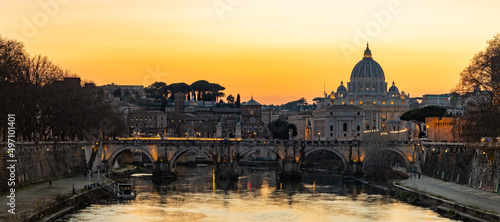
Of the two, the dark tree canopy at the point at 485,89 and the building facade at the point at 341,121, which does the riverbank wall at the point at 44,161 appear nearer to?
the dark tree canopy at the point at 485,89

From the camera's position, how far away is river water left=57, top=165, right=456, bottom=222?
6197 cm

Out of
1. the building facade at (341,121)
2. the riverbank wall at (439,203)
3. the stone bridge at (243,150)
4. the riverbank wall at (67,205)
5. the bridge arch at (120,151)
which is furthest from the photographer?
the building facade at (341,121)

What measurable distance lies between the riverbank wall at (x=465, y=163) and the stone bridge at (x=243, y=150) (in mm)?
9771

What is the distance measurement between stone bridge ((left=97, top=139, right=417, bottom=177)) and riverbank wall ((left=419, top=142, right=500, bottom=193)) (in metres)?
9.77

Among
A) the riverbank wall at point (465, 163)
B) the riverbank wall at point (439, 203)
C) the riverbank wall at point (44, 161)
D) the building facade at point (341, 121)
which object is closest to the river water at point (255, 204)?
the riverbank wall at point (439, 203)

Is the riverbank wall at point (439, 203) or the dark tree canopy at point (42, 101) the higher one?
the dark tree canopy at point (42, 101)

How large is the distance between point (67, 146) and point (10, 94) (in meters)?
18.9

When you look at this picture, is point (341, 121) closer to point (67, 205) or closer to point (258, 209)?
point (258, 209)

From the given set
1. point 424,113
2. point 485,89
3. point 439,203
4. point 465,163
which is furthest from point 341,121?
point 439,203

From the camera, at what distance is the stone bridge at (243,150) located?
340 ft

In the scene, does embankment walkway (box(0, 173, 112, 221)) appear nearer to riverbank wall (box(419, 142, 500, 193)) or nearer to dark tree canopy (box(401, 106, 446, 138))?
riverbank wall (box(419, 142, 500, 193))

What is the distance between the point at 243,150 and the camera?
105125 millimetres

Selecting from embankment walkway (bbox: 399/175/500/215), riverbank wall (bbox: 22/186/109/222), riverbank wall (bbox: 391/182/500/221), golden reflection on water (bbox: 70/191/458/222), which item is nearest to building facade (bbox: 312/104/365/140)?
embankment walkway (bbox: 399/175/500/215)

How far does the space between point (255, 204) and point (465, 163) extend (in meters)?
20.1
